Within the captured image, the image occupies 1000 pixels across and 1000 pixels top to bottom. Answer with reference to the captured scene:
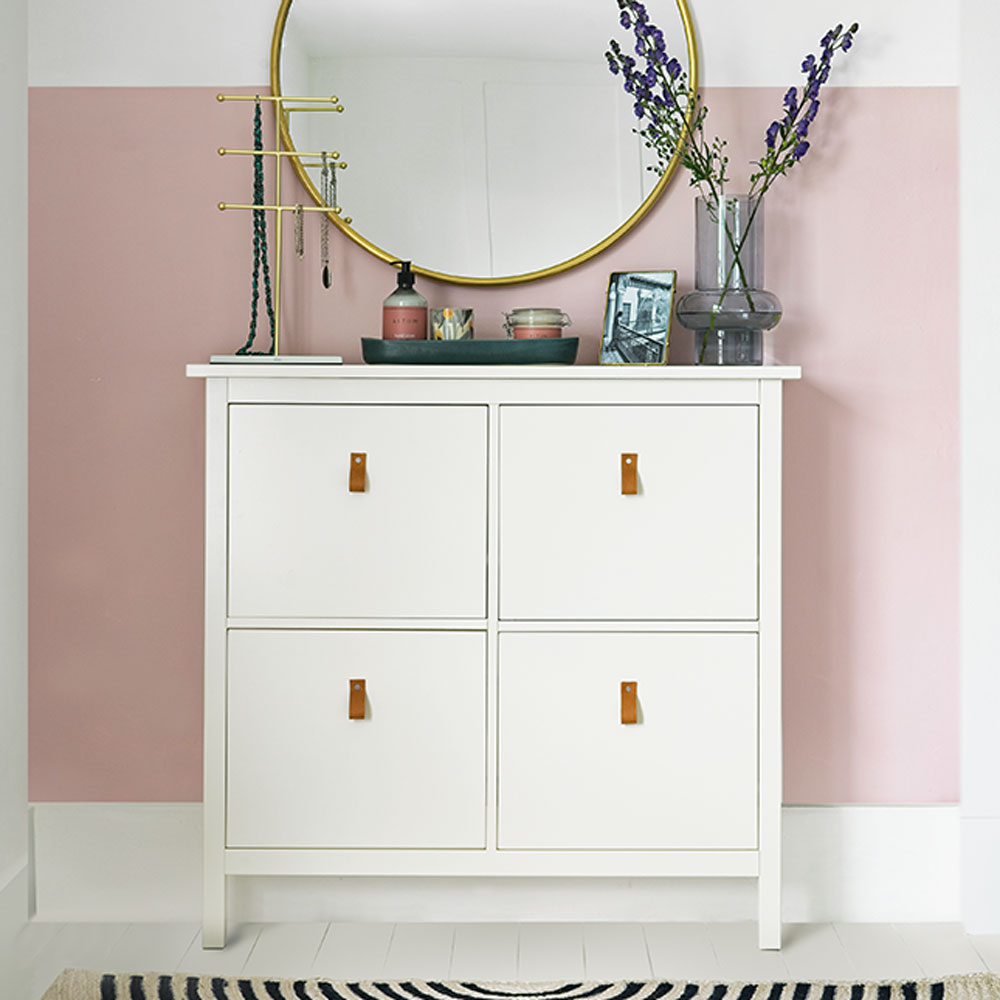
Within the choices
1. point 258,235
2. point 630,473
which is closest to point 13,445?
point 258,235

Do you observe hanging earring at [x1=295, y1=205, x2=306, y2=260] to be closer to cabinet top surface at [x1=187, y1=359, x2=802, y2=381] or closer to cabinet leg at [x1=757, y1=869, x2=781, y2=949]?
cabinet top surface at [x1=187, y1=359, x2=802, y2=381]

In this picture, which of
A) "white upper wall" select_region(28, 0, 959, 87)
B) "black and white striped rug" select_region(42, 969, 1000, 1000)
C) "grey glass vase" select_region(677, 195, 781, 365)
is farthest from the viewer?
"white upper wall" select_region(28, 0, 959, 87)

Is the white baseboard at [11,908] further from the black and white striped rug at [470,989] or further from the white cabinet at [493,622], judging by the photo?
the white cabinet at [493,622]

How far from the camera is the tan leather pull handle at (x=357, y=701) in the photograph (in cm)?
187

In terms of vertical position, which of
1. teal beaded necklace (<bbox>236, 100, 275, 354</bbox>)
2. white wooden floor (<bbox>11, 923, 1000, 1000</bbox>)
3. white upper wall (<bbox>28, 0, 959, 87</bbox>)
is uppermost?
white upper wall (<bbox>28, 0, 959, 87</bbox>)

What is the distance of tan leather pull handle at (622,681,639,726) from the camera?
6.12 feet

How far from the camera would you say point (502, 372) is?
6.07 ft

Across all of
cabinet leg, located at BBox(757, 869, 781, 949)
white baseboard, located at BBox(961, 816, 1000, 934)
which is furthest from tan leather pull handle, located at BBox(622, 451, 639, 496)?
white baseboard, located at BBox(961, 816, 1000, 934)

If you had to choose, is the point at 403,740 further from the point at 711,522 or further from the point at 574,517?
the point at 711,522

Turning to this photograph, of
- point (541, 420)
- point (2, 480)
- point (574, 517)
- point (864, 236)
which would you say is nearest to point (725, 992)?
point (574, 517)

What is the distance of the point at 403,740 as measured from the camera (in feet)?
6.17

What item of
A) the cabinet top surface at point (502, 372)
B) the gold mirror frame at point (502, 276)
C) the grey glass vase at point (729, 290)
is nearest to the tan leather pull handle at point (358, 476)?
the cabinet top surface at point (502, 372)

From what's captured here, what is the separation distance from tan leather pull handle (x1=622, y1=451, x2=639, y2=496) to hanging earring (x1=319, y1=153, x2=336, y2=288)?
2.35 ft

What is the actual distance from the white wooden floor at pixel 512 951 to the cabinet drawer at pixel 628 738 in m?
0.24
